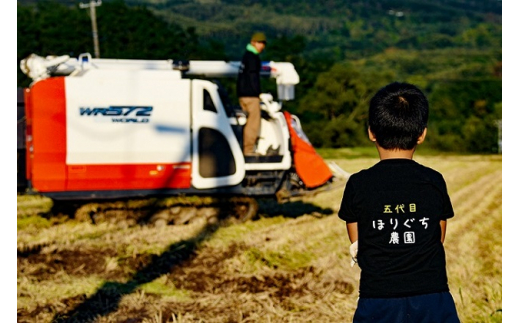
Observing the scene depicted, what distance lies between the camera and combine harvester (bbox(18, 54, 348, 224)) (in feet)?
34.7

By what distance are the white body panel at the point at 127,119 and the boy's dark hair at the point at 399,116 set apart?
7.87 meters

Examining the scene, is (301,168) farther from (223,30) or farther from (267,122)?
(223,30)

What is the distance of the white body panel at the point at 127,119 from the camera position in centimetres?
1059

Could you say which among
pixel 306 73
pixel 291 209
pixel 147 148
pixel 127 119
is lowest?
pixel 291 209

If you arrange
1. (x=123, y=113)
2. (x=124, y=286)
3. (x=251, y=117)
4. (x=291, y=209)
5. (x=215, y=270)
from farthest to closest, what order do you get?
(x=291, y=209), (x=251, y=117), (x=123, y=113), (x=215, y=270), (x=124, y=286)

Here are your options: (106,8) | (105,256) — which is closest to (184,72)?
(105,256)

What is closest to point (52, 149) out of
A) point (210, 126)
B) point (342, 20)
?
point (210, 126)

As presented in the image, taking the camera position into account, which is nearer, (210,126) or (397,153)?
(397,153)

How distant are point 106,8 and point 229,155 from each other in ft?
162

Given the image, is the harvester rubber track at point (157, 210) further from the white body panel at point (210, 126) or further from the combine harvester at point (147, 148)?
the white body panel at point (210, 126)

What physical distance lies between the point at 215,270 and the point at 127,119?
11.3 ft

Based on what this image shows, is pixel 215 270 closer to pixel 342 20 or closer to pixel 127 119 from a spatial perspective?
pixel 127 119

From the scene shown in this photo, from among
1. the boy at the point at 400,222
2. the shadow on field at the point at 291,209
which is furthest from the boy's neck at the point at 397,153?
the shadow on field at the point at 291,209

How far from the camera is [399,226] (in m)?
3.15
